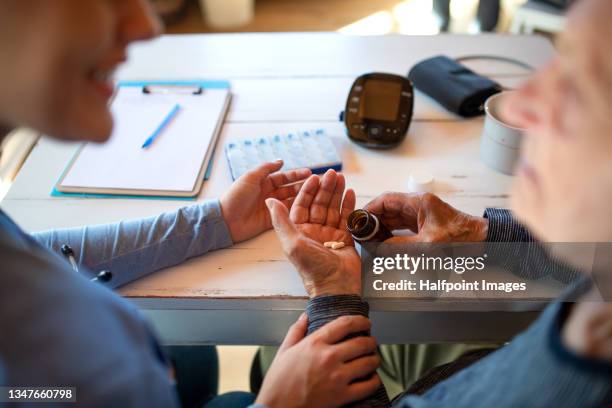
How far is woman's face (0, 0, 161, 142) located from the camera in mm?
391

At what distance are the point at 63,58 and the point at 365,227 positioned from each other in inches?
18.5

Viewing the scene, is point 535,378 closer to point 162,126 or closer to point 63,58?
point 63,58

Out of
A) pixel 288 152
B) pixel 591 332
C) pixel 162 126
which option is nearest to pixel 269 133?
pixel 288 152

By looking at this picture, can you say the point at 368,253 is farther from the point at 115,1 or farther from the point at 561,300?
the point at 115,1

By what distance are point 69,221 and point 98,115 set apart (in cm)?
42

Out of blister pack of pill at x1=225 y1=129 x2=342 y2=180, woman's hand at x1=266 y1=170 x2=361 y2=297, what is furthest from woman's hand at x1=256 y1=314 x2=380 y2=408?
blister pack of pill at x1=225 y1=129 x2=342 y2=180

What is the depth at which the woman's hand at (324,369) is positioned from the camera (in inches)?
25.7

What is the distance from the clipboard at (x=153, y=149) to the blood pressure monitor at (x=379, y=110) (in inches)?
10.1

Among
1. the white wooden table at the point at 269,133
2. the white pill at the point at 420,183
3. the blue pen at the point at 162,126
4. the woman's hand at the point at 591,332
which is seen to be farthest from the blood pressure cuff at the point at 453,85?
the woman's hand at the point at 591,332

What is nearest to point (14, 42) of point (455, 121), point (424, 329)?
point (424, 329)

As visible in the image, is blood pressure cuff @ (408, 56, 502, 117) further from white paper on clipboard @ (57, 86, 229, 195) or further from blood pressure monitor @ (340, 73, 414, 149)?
white paper on clipboard @ (57, 86, 229, 195)

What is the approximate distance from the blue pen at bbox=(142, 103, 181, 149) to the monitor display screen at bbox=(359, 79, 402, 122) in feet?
1.18

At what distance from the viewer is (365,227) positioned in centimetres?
77

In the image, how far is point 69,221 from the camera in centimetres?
82
